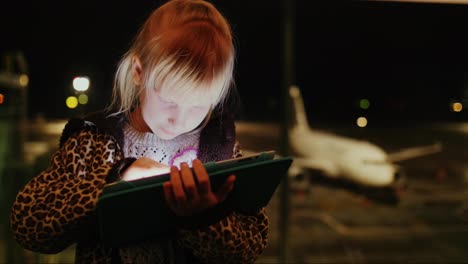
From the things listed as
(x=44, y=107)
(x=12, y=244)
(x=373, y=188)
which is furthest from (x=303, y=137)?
(x=44, y=107)

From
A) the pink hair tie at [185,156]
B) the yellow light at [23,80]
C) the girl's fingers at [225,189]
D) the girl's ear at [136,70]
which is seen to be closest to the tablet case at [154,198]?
the girl's fingers at [225,189]

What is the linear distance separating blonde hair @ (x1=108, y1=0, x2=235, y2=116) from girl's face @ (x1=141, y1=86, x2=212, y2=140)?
0.06ft

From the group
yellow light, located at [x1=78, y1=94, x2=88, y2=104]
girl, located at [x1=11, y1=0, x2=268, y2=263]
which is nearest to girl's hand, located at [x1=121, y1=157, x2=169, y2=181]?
girl, located at [x1=11, y1=0, x2=268, y2=263]

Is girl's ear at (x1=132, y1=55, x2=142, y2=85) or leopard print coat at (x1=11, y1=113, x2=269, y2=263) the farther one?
girl's ear at (x1=132, y1=55, x2=142, y2=85)

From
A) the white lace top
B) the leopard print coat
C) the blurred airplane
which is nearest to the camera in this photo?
the leopard print coat

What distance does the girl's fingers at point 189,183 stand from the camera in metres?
0.93

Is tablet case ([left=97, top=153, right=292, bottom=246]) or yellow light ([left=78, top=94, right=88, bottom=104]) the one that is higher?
yellow light ([left=78, top=94, right=88, bottom=104])

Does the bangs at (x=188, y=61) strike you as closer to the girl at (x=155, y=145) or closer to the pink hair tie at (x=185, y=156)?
the girl at (x=155, y=145)

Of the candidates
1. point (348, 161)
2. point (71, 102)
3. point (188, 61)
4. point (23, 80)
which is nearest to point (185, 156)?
point (188, 61)

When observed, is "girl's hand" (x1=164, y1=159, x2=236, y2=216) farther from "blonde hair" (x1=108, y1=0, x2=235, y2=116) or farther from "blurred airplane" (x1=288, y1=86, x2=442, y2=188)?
"blurred airplane" (x1=288, y1=86, x2=442, y2=188)

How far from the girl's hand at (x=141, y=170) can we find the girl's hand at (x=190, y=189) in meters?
0.14

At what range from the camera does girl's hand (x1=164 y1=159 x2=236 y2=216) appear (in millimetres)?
936

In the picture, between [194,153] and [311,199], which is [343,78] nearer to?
[194,153]

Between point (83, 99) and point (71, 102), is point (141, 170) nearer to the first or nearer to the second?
point (83, 99)
